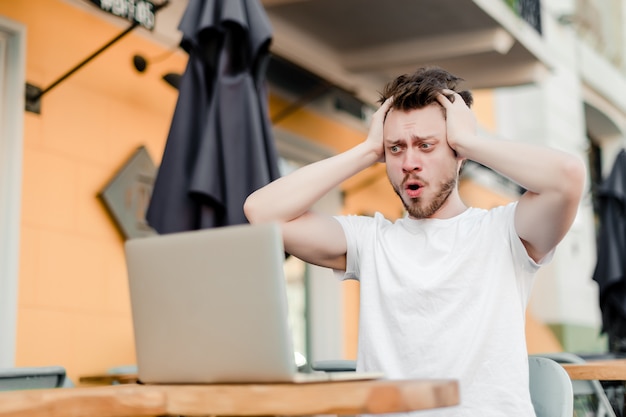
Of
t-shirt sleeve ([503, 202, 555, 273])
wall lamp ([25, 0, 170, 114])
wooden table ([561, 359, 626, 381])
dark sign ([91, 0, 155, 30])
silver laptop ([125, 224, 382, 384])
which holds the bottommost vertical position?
wooden table ([561, 359, 626, 381])

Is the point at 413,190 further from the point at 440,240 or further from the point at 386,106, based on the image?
the point at 386,106

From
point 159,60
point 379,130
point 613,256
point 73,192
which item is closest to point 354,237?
point 379,130

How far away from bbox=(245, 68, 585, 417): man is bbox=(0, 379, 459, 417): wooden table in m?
0.67

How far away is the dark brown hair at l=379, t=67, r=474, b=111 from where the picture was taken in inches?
91.0

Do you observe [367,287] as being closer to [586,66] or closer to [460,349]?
[460,349]

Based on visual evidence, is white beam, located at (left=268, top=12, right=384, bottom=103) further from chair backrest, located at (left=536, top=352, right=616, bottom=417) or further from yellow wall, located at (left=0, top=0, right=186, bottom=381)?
chair backrest, located at (left=536, top=352, right=616, bottom=417)

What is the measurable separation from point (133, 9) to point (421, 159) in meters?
2.31

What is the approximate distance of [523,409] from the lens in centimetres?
208

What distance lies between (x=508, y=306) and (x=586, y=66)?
10184 mm

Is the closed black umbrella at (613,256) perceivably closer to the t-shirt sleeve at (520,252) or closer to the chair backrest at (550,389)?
the chair backrest at (550,389)

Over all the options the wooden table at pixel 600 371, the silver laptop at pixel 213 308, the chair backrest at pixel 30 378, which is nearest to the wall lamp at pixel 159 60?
the chair backrest at pixel 30 378

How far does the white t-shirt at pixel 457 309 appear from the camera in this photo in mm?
2109

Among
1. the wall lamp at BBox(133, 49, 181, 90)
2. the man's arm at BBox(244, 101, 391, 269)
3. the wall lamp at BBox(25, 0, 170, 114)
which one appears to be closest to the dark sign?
the wall lamp at BBox(25, 0, 170, 114)

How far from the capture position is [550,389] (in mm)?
2260
